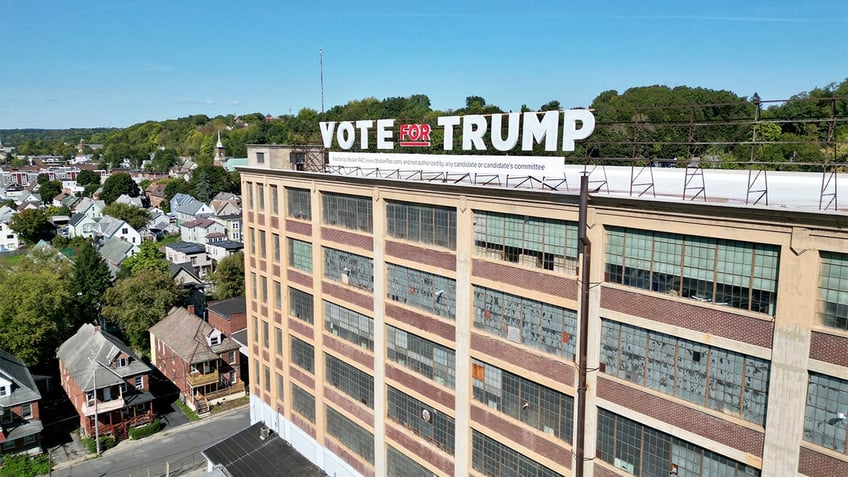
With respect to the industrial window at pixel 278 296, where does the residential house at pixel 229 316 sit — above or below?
below

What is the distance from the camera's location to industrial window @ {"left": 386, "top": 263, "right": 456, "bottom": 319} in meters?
33.8

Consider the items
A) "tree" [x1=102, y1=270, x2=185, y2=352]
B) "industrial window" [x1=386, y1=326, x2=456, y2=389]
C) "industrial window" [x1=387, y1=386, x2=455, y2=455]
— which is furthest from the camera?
"tree" [x1=102, y1=270, x2=185, y2=352]

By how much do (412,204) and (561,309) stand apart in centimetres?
1222

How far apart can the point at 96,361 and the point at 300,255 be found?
34.2 meters

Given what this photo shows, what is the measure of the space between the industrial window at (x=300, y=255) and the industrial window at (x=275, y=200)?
315 cm

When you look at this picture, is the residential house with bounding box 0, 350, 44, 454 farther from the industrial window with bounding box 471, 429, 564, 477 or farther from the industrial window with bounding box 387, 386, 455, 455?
the industrial window with bounding box 471, 429, 564, 477

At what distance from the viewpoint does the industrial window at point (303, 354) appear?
47.6 meters

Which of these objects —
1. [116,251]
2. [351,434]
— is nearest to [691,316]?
[351,434]

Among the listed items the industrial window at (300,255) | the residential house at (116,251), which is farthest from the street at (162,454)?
the residential house at (116,251)

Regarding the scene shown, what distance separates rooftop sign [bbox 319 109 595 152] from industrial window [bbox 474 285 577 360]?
8.74 metres

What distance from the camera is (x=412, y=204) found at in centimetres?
3559

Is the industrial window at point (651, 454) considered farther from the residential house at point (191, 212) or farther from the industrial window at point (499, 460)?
the residential house at point (191, 212)

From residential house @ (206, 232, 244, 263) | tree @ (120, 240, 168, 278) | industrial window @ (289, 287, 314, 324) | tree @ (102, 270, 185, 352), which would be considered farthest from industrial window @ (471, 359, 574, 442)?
residential house @ (206, 232, 244, 263)

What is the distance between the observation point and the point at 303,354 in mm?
48688
